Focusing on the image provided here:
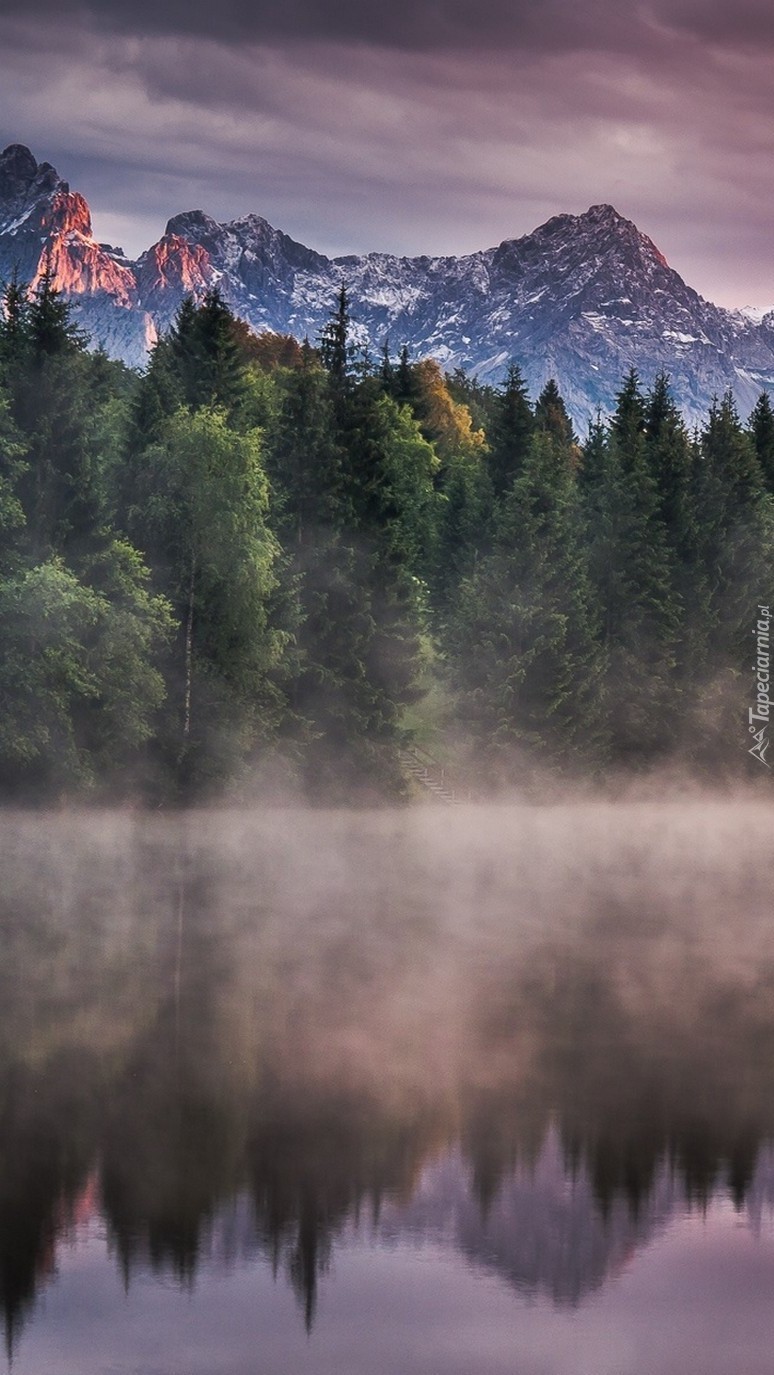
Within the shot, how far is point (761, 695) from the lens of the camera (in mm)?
97438

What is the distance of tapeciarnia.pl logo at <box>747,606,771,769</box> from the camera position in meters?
96.4

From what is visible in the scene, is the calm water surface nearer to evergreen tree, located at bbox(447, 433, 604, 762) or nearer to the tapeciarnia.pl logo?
evergreen tree, located at bbox(447, 433, 604, 762)

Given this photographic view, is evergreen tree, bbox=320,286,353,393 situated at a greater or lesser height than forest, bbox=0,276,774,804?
greater

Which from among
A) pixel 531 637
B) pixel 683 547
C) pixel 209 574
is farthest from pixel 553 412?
pixel 209 574

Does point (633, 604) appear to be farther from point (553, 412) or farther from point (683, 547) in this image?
point (553, 412)

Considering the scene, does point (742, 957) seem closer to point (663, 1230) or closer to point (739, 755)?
point (663, 1230)

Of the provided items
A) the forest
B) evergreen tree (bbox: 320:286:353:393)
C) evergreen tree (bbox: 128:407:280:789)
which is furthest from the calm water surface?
evergreen tree (bbox: 320:286:353:393)

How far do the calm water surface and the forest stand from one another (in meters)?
16.5

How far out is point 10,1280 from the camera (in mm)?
19672

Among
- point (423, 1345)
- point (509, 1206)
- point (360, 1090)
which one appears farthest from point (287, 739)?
point (423, 1345)

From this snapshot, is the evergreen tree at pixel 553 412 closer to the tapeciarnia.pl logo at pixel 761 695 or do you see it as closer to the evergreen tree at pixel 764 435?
the evergreen tree at pixel 764 435

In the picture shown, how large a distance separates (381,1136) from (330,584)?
53260mm

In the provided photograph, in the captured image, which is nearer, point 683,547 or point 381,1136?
point 381,1136

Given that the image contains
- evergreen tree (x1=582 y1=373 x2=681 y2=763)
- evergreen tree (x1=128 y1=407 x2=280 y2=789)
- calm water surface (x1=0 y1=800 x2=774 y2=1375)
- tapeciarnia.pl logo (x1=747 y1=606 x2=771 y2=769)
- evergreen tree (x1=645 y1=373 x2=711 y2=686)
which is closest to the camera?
calm water surface (x1=0 y1=800 x2=774 y2=1375)
